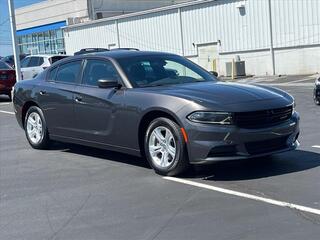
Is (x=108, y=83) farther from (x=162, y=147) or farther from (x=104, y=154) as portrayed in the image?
(x=104, y=154)

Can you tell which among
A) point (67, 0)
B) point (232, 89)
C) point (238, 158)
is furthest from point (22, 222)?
point (67, 0)

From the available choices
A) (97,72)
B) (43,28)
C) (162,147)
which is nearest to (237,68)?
(97,72)

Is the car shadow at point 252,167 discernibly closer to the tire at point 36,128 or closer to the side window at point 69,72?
the side window at point 69,72

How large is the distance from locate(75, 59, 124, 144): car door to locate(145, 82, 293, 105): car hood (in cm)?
69

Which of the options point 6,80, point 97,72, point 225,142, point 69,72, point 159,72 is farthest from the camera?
point 6,80

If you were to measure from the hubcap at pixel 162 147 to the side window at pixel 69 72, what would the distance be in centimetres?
201

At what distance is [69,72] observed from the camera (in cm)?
891

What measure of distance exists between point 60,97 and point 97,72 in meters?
0.80

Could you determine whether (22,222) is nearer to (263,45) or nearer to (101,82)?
(101,82)

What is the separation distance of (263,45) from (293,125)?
23.4 m

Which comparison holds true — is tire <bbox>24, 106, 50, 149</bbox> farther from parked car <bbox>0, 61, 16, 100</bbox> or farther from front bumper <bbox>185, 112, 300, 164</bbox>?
parked car <bbox>0, 61, 16, 100</bbox>

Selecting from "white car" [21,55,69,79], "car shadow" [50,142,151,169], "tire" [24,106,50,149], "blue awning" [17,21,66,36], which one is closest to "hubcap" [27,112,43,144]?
"tire" [24,106,50,149]

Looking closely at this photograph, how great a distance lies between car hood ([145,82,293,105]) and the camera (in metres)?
6.86

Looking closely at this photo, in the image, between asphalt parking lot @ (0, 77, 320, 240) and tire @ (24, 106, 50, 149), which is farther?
tire @ (24, 106, 50, 149)
